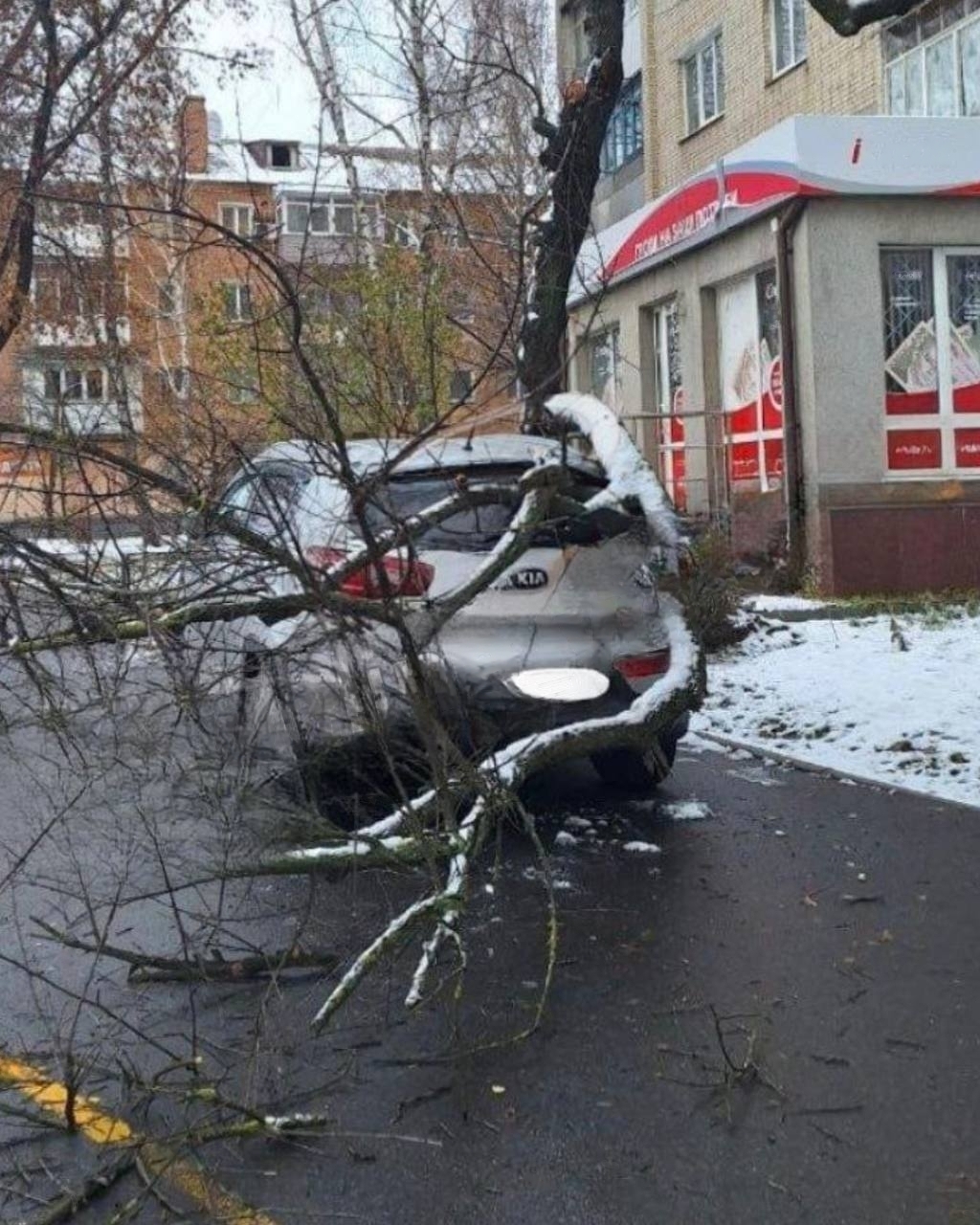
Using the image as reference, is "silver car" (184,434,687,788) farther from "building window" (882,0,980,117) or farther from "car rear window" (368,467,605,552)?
"building window" (882,0,980,117)

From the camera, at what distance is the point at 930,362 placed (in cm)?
1582

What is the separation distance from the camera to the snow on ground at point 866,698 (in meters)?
8.69

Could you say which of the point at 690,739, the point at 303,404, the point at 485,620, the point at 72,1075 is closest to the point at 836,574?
the point at 690,739

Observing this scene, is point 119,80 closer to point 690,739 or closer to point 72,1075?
point 690,739

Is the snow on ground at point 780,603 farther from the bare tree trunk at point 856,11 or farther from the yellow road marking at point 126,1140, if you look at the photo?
the yellow road marking at point 126,1140

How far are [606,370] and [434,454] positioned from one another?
16.2 m

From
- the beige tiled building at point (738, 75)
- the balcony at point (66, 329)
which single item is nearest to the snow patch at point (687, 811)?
the balcony at point (66, 329)

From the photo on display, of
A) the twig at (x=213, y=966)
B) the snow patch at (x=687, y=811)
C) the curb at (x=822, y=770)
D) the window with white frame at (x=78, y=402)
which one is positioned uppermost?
the window with white frame at (x=78, y=402)

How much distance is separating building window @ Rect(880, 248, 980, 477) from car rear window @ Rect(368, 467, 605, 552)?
31.4 feet

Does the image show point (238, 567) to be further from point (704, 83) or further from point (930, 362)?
point (704, 83)

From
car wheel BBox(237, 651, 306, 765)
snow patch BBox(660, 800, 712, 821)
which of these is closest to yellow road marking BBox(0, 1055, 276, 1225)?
car wheel BBox(237, 651, 306, 765)

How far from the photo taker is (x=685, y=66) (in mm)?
24000

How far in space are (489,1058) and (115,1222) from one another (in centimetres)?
134

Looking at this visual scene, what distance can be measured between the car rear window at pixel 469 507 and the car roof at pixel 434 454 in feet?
0.18
